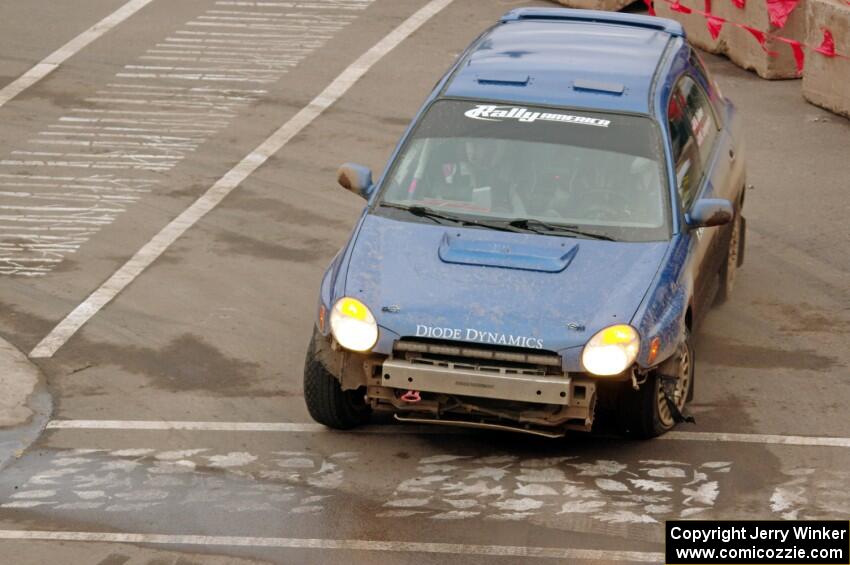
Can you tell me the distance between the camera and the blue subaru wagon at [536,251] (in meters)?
8.52

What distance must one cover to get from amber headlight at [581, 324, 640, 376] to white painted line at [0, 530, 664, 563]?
1.03 metres

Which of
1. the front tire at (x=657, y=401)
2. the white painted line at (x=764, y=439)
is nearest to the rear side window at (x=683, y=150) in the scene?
the front tire at (x=657, y=401)

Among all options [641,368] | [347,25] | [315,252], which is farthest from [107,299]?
[347,25]

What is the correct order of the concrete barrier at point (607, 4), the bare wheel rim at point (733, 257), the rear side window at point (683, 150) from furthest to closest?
the concrete barrier at point (607, 4)
the bare wheel rim at point (733, 257)
the rear side window at point (683, 150)

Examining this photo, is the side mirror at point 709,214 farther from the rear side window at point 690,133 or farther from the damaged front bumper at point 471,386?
the damaged front bumper at point 471,386

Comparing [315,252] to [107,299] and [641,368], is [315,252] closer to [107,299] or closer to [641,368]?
[107,299]

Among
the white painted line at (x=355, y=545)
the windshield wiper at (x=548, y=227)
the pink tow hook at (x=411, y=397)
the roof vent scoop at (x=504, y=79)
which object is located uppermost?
the roof vent scoop at (x=504, y=79)

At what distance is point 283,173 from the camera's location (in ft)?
48.9

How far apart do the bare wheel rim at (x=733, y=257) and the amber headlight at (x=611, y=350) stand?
321 centimetres

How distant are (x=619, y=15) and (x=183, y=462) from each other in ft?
16.3

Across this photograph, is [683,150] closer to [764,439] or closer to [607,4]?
[764,439]

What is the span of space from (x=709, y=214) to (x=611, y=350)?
1473 millimetres

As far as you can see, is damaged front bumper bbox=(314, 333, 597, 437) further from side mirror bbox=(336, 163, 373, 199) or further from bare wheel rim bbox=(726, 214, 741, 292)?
bare wheel rim bbox=(726, 214, 741, 292)

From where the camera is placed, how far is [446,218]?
375 inches
